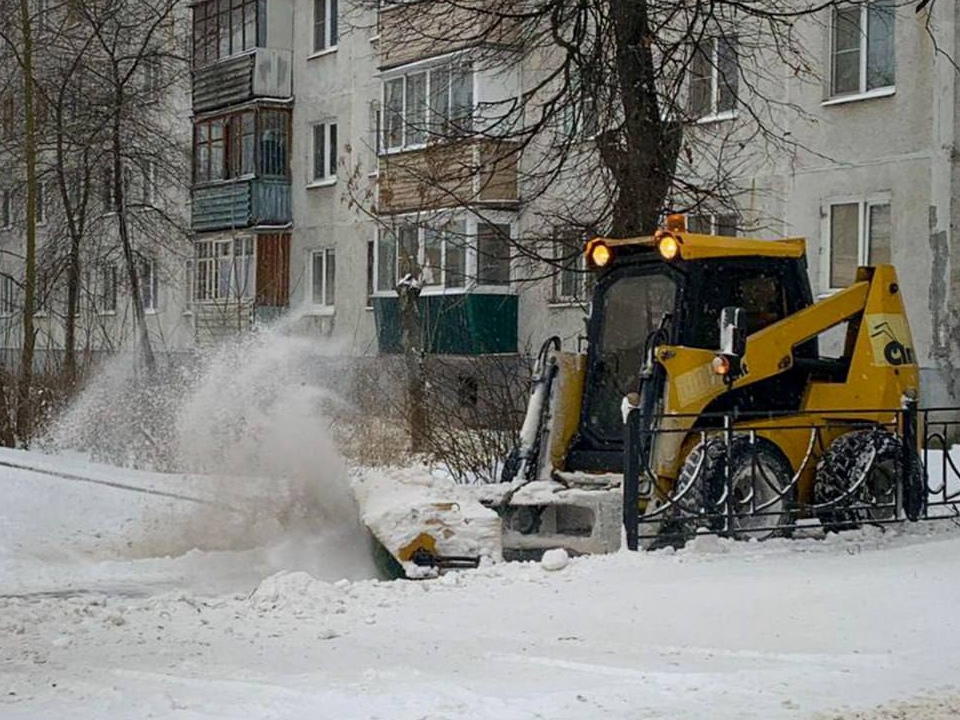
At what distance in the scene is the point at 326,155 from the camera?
113 feet

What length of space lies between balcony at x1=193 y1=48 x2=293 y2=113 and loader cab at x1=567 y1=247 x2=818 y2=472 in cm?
2434

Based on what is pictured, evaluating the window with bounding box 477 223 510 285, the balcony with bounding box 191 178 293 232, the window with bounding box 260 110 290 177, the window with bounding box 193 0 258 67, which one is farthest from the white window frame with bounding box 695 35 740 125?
the window with bounding box 193 0 258 67

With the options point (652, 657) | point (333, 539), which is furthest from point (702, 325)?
point (652, 657)

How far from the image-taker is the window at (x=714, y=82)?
16441 millimetres

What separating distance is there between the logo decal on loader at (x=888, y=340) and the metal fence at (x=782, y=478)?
18.4 inches

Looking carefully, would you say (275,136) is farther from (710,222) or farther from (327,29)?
(710,222)

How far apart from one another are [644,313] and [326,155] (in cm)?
2386

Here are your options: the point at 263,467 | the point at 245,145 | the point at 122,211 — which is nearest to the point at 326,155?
the point at 245,145

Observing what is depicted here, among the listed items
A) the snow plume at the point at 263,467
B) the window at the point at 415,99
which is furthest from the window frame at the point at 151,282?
the snow plume at the point at 263,467

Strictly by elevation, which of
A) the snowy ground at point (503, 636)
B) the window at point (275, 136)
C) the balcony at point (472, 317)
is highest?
the window at point (275, 136)

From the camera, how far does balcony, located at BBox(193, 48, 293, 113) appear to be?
3475 cm

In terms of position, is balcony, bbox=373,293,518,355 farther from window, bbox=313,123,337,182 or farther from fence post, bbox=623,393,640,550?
fence post, bbox=623,393,640,550

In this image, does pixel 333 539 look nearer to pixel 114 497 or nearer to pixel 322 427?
pixel 322 427

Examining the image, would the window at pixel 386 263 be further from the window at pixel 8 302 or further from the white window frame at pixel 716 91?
the white window frame at pixel 716 91
